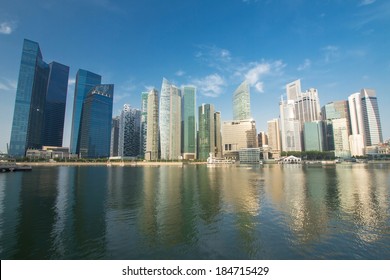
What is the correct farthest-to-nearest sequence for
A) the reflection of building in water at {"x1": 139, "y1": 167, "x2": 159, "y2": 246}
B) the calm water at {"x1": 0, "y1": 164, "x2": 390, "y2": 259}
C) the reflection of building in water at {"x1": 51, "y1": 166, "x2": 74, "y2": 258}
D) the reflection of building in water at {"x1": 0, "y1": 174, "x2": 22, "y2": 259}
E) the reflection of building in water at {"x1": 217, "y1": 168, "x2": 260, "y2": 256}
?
the reflection of building in water at {"x1": 139, "y1": 167, "x2": 159, "y2": 246} < the reflection of building in water at {"x1": 217, "y1": 168, "x2": 260, "y2": 256} < the reflection of building in water at {"x1": 0, "y1": 174, "x2": 22, "y2": 259} < the reflection of building in water at {"x1": 51, "y1": 166, "x2": 74, "y2": 258} < the calm water at {"x1": 0, "y1": 164, "x2": 390, "y2": 259}

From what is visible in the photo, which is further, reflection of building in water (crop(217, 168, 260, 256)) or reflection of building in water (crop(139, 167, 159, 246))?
reflection of building in water (crop(139, 167, 159, 246))

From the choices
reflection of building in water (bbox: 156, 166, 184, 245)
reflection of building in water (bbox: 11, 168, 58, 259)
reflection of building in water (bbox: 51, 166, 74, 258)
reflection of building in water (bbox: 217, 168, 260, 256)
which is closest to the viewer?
reflection of building in water (bbox: 11, 168, 58, 259)

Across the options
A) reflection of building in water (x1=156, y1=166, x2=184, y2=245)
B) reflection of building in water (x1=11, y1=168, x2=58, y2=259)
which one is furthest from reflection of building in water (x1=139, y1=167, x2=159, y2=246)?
reflection of building in water (x1=11, y1=168, x2=58, y2=259)

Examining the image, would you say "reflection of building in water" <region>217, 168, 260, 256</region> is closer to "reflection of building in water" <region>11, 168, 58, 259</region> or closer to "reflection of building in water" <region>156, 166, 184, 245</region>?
"reflection of building in water" <region>156, 166, 184, 245</region>

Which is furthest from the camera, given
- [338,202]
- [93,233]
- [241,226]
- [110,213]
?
A: [338,202]

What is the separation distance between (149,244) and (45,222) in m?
18.8

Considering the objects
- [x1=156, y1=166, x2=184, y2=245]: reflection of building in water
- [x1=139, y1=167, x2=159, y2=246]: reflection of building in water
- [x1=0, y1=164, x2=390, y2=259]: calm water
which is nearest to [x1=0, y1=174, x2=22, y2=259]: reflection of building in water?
[x1=0, y1=164, x2=390, y2=259]: calm water

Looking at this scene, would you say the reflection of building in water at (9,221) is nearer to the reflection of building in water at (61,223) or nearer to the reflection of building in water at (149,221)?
the reflection of building in water at (61,223)

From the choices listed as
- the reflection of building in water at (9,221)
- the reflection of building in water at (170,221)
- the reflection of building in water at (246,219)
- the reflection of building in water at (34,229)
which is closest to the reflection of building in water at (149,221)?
the reflection of building in water at (170,221)

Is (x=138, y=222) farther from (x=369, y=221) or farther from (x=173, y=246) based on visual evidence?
(x=369, y=221)

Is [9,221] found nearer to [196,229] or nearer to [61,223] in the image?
[61,223]
